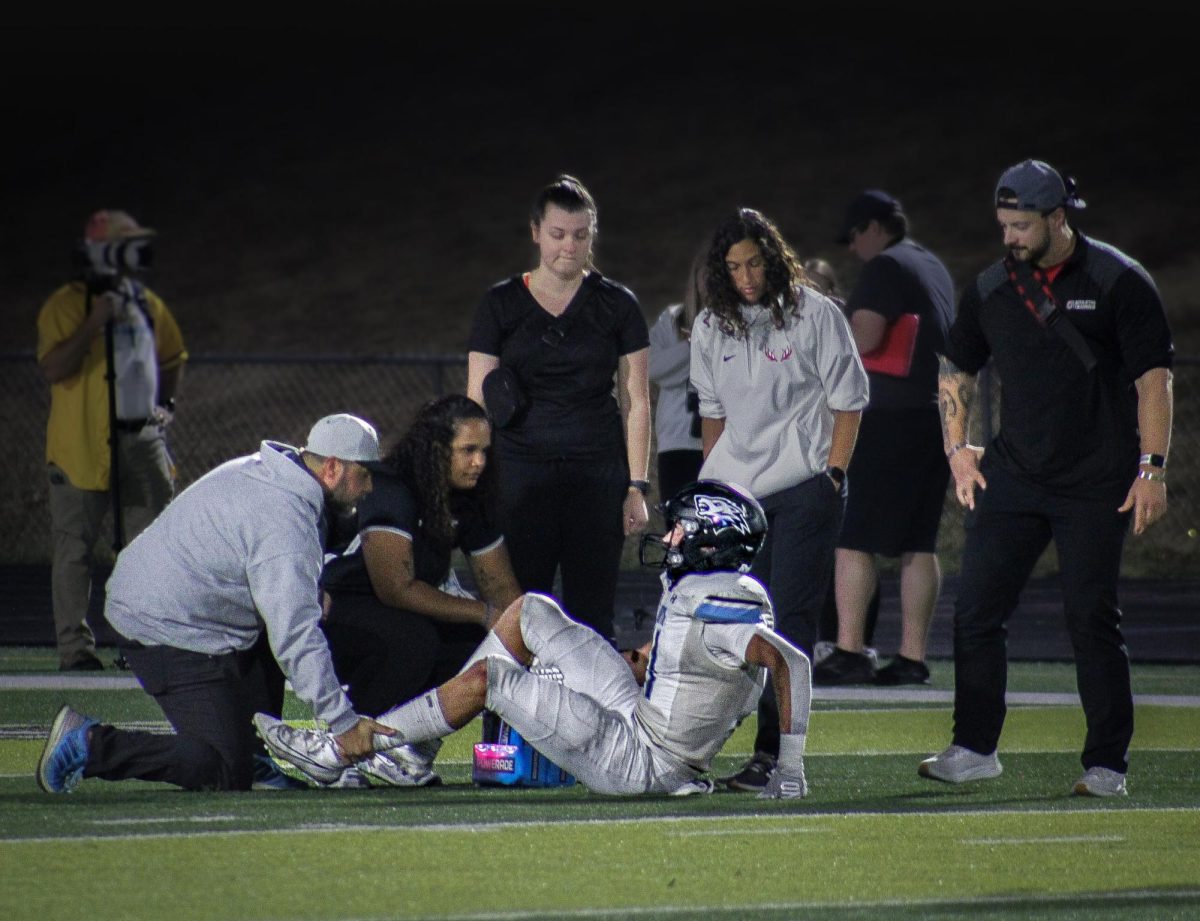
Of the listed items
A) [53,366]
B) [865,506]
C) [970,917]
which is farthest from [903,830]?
[53,366]

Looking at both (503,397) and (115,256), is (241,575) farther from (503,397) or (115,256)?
(115,256)

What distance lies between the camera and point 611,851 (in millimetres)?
6488

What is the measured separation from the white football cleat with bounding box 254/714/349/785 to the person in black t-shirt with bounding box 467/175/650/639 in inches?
60.1

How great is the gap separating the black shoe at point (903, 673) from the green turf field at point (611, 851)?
9.82 feet

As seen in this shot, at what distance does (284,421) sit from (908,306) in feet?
59.4

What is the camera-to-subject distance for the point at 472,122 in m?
42.6

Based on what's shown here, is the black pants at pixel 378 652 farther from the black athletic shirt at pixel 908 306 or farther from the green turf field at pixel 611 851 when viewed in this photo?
the black athletic shirt at pixel 908 306

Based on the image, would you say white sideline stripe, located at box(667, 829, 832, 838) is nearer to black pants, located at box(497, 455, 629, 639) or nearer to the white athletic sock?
the white athletic sock

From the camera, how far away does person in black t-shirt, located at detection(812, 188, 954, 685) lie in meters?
11.9

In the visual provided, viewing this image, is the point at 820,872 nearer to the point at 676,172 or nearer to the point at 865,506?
the point at 865,506

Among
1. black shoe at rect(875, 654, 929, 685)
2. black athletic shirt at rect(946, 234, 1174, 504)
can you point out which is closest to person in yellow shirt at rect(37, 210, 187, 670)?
black shoe at rect(875, 654, 929, 685)

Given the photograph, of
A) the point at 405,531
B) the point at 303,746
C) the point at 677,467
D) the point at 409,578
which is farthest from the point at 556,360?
the point at 677,467

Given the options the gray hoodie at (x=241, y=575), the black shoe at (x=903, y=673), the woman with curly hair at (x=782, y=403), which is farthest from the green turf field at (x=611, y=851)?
the black shoe at (x=903, y=673)

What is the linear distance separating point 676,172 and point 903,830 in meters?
32.9
